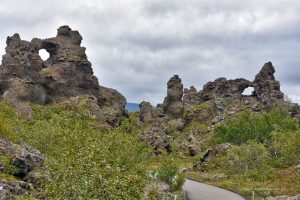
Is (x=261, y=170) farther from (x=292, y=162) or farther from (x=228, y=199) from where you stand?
(x=228, y=199)

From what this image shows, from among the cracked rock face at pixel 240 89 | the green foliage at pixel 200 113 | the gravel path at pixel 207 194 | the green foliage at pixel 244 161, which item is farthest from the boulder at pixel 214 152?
the cracked rock face at pixel 240 89

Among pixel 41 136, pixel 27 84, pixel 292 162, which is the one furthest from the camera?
pixel 27 84

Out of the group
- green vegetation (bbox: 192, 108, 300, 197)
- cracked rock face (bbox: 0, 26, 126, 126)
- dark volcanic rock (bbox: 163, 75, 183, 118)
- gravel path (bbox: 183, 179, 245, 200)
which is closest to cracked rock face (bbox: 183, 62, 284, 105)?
dark volcanic rock (bbox: 163, 75, 183, 118)

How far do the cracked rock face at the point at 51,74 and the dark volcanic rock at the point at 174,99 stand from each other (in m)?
25.9

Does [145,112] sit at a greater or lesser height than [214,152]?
greater

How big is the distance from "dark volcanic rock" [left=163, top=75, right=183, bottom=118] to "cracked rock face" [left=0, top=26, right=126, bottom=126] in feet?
85.0

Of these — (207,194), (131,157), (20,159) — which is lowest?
(207,194)

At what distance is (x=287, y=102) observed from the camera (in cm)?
16625

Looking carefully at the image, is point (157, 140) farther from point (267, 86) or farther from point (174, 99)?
point (267, 86)

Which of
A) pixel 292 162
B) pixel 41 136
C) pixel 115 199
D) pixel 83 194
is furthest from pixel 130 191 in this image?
pixel 292 162

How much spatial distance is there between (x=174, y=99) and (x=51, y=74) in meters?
54.2

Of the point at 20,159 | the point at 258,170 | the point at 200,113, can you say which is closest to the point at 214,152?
the point at 258,170

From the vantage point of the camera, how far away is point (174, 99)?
170 meters

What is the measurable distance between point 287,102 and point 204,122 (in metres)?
33.5
